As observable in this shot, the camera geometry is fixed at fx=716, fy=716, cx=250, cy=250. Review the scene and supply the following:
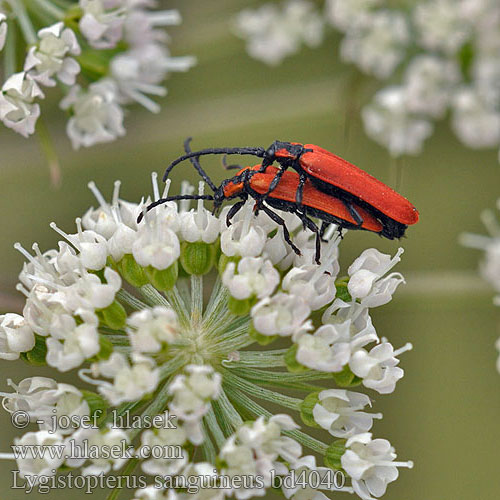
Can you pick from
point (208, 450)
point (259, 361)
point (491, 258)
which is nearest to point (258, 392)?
point (259, 361)

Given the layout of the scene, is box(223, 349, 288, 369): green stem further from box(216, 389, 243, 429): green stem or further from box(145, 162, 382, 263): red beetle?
box(145, 162, 382, 263): red beetle

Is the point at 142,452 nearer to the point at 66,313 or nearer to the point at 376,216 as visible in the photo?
the point at 66,313

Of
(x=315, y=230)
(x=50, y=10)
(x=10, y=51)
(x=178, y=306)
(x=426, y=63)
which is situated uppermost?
(x=426, y=63)

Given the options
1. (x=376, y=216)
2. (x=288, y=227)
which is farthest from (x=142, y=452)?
(x=376, y=216)

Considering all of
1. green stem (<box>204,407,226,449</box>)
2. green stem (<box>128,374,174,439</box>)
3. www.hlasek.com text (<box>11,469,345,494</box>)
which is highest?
green stem (<box>128,374,174,439</box>)

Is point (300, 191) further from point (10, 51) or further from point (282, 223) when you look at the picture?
point (10, 51)

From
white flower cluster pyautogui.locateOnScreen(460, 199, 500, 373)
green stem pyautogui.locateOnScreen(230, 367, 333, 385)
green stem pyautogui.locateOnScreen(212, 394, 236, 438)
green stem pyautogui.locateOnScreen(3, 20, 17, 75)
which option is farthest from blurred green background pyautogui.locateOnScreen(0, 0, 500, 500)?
green stem pyautogui.locateOnScreen(212, 394, 236, 438)

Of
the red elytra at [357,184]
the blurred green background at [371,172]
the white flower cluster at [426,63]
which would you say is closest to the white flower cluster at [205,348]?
the red elytra at [357,184]

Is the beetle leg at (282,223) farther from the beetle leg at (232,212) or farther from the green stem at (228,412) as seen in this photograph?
the green stem at (228,412)
